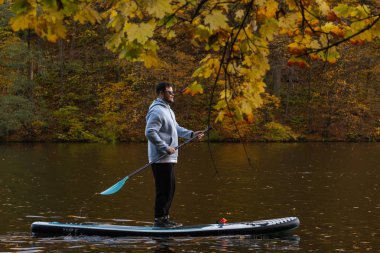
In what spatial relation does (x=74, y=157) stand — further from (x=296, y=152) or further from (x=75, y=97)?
(x=75, y=97)

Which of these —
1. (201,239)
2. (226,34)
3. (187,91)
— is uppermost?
(226,34)

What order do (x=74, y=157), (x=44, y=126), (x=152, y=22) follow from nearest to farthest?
(x=152, y=22)
(x=74, y=157)
(x=44, y=126)

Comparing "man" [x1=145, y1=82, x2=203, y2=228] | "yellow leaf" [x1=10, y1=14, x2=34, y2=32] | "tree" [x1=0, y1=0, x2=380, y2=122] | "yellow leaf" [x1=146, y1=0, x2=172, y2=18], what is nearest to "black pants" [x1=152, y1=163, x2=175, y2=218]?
"man" [x1=145, y1=82, x2=203, y2=228]

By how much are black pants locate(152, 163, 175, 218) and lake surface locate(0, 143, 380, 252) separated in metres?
0.59

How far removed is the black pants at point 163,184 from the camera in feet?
32.6

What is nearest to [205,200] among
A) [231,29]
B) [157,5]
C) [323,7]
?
[231,29]

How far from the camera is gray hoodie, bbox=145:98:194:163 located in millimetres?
9781

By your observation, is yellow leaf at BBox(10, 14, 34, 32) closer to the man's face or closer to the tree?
the tree

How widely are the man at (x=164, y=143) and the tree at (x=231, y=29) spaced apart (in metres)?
4.84

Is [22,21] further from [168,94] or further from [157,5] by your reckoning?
[168,94]

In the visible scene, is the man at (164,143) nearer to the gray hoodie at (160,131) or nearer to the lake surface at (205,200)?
the gray hoodie at (160,131)

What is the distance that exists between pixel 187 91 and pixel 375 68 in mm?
42622

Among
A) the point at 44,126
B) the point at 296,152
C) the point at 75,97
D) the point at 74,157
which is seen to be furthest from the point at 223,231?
the point at 75,97

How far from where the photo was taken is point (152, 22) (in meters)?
4.12
